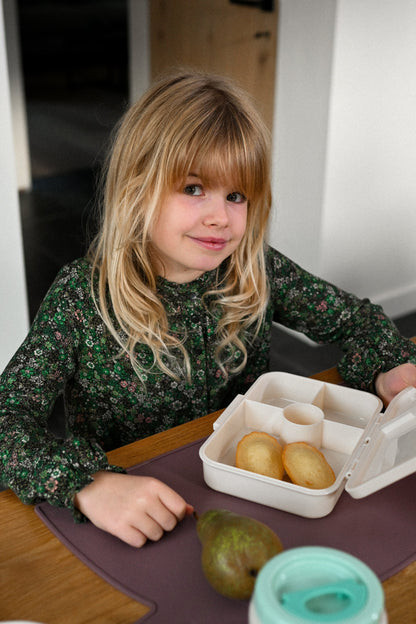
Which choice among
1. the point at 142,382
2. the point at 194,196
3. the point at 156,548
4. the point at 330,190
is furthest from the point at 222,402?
the point at 330,190

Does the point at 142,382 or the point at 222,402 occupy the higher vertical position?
the point at 142,382

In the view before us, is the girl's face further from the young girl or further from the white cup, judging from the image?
the white cup

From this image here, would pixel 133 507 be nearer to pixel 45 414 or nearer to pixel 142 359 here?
pixel 45 414

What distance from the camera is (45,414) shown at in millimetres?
1046

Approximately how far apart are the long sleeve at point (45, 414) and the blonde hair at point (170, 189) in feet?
0.25

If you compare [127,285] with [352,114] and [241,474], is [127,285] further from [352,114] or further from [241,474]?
[352,114]

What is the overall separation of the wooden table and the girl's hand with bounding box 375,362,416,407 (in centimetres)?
42

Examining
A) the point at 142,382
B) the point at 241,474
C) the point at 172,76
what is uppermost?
the point at 172,76

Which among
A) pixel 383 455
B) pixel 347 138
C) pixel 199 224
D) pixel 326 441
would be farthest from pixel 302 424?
pixel 347 138

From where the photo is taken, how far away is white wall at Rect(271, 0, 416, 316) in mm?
2465

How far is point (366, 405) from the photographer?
1050 mm

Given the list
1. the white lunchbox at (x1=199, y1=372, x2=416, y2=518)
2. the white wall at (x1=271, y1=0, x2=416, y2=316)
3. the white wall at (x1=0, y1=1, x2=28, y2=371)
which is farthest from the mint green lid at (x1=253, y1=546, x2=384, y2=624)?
the white wall at (x1=271, y1=0, x2=416, y2=316)

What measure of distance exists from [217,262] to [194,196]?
0.13 metres

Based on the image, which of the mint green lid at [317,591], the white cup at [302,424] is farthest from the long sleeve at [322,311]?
the mint green lid at [317,591]
